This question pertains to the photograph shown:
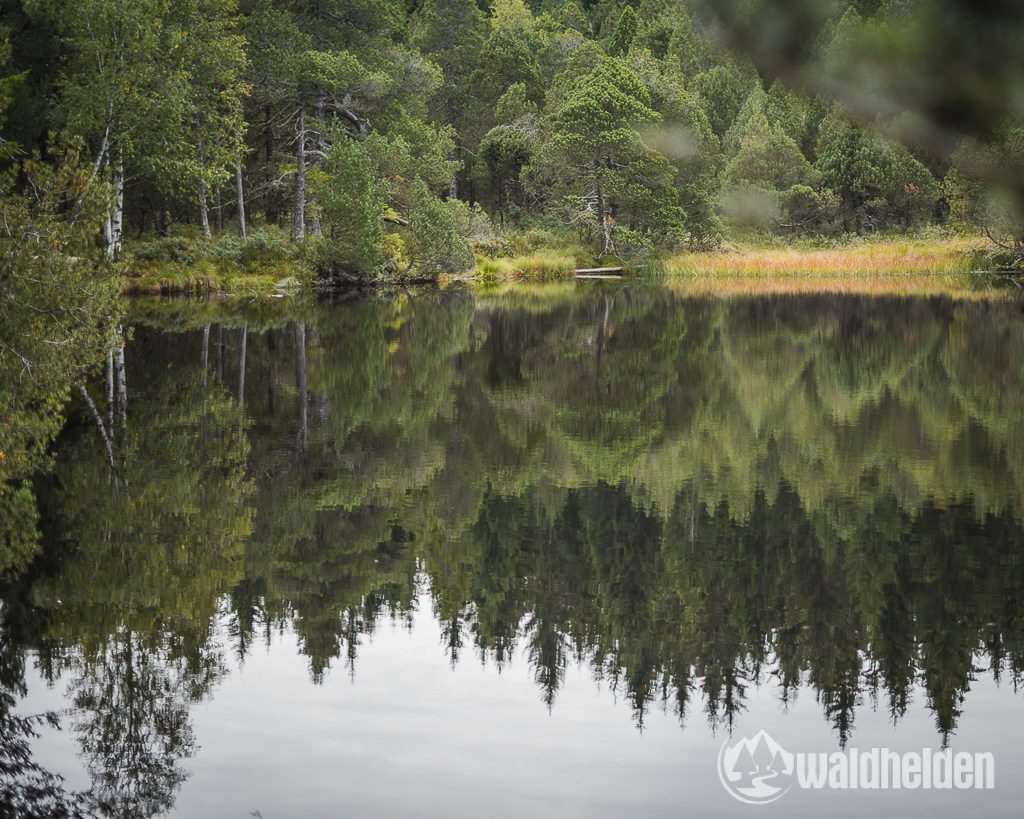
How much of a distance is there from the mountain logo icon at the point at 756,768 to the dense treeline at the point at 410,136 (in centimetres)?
942

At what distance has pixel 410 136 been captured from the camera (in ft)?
142

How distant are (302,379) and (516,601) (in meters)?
10.8

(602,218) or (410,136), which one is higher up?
(410,136)

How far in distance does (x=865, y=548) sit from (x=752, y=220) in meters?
49.5

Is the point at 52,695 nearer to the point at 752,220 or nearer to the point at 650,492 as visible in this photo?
the point at 650,492

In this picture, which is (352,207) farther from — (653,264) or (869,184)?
(869,184)

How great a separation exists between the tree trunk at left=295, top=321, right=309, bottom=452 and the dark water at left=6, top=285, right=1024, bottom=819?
12cm

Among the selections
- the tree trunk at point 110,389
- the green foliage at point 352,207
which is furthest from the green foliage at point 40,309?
the green foliage at point 352,207

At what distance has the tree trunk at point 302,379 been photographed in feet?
42.0

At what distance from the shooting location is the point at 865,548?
784 cm

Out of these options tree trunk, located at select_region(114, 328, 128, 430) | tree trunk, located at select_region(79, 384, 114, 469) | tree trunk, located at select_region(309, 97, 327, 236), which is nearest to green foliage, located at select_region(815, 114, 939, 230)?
tree trunk, located at select_region(309, 97, 327, 236)

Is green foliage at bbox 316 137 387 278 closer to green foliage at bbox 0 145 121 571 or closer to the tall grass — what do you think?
the tall grass

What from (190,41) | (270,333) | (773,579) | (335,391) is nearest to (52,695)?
(773,579)

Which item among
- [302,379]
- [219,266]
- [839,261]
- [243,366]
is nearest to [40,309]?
[302,379]
